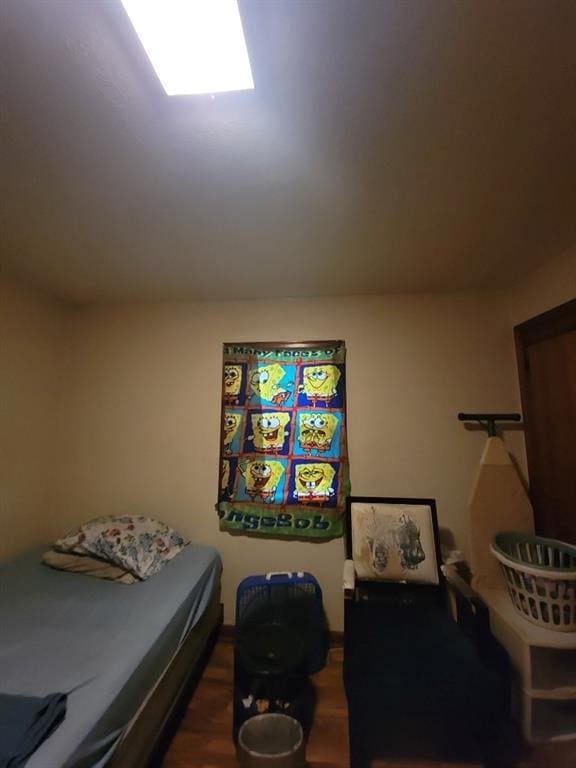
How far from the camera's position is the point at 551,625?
1.44 meters

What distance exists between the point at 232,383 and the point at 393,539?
1433 millimetres

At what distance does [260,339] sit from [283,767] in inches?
83.3

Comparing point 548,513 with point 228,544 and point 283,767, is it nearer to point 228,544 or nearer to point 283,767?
point 283,767

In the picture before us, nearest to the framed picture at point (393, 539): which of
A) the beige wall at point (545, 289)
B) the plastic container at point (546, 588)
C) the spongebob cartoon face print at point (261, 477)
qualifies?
the plastic container at point (546, 588)

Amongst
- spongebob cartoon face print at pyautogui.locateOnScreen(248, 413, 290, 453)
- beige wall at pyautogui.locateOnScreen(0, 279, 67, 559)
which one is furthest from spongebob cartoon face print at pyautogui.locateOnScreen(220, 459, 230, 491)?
beige wall at pyautogui.locateOnScreen(0, 279, 67, 559)

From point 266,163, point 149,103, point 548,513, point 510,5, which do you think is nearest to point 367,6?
point 510,5

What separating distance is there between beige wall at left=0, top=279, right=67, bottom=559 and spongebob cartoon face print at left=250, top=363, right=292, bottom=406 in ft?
4.98

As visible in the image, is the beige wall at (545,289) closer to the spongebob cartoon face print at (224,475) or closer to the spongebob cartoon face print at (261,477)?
the spongebob cartoon face print at (261,477)

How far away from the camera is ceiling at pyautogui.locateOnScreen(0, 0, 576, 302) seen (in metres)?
0.79

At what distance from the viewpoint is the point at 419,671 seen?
1.32 metres

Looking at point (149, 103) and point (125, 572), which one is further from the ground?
point (149, 103)

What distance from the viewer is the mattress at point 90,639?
3.21 feet

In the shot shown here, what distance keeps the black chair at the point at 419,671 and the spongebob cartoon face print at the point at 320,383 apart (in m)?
1.02

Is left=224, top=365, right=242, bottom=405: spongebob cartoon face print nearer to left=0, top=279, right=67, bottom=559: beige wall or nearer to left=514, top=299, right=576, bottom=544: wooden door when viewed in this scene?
left=0, top=279, right=67, bottom=559: beige wall
